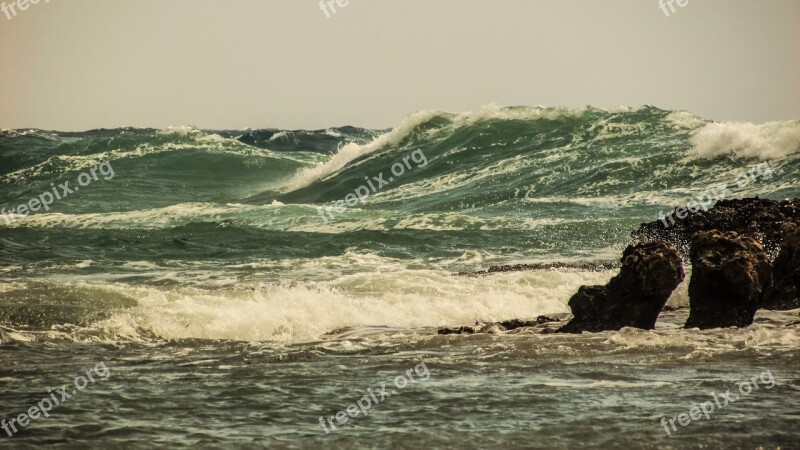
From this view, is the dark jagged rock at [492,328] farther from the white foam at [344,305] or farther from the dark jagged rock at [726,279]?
the dark jagged rock at [726,279]

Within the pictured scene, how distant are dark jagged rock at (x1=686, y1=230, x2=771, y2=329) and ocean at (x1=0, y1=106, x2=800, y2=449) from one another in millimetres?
262

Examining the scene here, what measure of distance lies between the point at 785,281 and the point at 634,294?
2151 mm

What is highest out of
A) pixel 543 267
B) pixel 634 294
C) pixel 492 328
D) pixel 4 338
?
pixel 4 338

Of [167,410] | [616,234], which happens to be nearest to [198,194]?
[616,234]

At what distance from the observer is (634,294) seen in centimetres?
937

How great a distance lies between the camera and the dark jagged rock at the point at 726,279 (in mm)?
9094

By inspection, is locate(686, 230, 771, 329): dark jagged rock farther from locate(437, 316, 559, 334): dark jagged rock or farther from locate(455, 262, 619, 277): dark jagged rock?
locate(455, 262, 619, 277): dark jagged rock

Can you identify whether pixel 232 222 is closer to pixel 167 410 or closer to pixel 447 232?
pixel 447 232

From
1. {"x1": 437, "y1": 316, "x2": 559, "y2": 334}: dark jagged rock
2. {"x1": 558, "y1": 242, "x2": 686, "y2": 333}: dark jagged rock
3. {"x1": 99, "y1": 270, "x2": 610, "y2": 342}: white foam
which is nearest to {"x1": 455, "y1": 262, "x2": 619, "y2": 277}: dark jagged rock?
{"x1": 99, "y1": 270, "x2": 610, "y2": 342}: white foam

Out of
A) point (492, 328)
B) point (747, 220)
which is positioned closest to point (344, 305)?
point (492, 328)

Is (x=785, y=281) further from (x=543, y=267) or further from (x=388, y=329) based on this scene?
(x=543, y=267)

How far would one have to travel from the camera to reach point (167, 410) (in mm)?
6828

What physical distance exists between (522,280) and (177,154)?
34956 millimetres

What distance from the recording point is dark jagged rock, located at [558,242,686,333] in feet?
30.1
